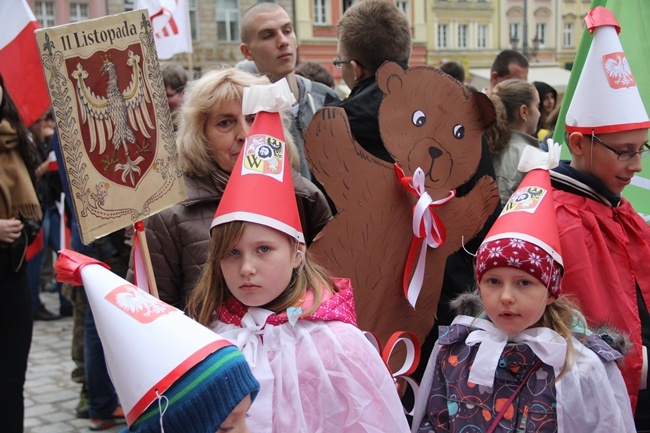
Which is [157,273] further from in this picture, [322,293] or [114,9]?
[114,9]

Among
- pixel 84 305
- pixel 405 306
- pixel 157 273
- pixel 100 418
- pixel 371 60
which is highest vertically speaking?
pixel 371 60

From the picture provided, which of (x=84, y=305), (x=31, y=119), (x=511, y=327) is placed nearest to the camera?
(x=511, y=327)

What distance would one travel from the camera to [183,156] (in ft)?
8.98

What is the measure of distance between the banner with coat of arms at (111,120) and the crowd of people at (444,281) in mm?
191

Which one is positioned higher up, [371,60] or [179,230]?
[371,60]

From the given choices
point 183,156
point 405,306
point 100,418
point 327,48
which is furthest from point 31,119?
point 327,48

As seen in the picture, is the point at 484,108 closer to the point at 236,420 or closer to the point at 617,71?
the point at 617,71

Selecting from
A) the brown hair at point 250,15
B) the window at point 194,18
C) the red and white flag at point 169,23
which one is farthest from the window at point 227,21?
the brown hair at point 250,15

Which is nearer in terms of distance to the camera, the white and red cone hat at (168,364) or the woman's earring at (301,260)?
the white and red cone hat at (168,364)

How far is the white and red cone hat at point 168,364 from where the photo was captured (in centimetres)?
161

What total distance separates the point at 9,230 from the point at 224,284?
1.77 m

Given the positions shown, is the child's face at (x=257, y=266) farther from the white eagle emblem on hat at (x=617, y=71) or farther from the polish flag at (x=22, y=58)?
the polish flag at (x=22, y=58)

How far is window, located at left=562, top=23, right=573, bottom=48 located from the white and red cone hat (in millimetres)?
41199

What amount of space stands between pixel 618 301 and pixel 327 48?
1173 inches
